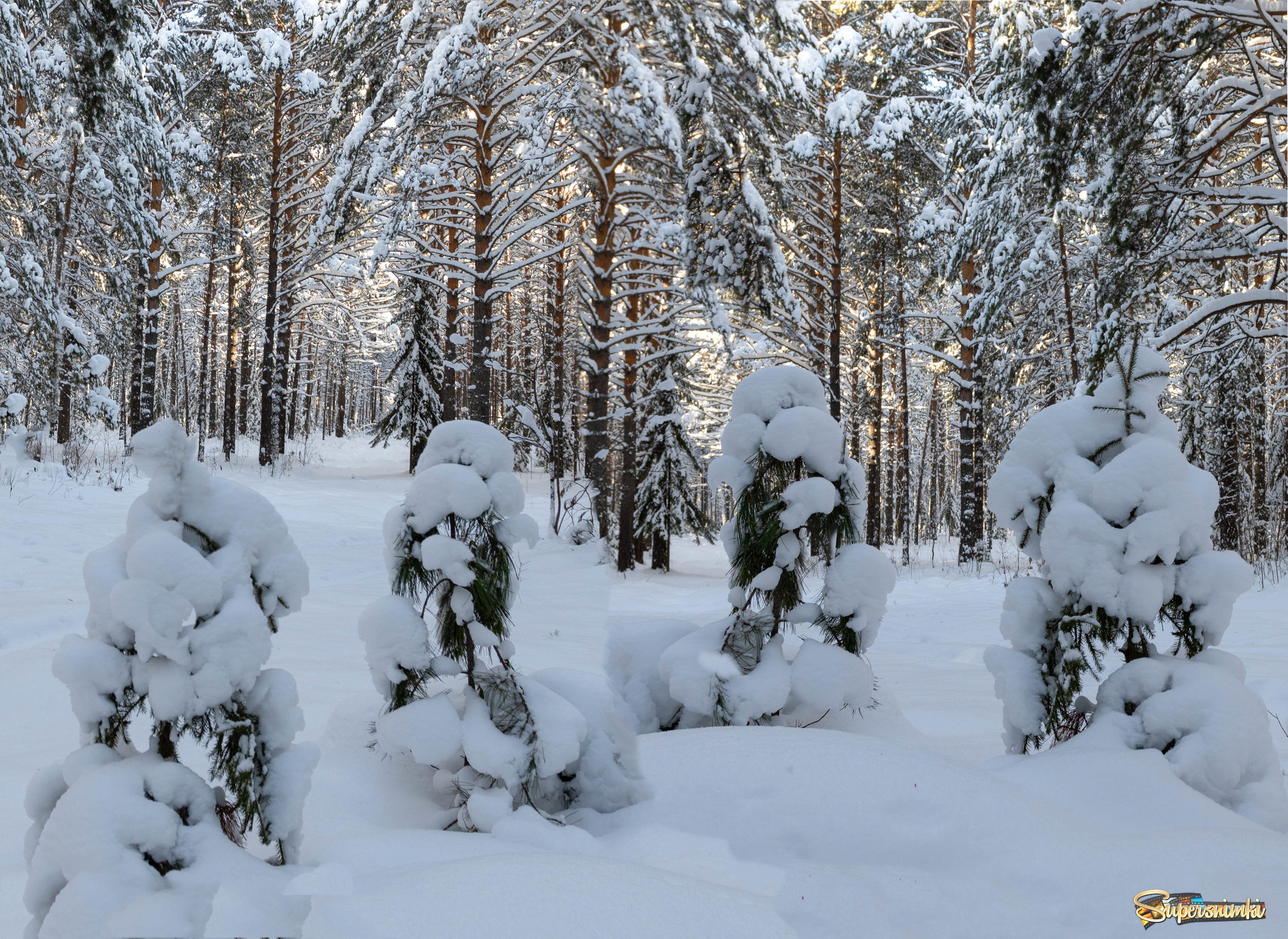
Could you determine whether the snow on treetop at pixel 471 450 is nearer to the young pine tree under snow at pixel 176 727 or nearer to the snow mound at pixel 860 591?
the young pine tree under snow at pixel 176 727

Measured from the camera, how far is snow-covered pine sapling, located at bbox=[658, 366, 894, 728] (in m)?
3.52

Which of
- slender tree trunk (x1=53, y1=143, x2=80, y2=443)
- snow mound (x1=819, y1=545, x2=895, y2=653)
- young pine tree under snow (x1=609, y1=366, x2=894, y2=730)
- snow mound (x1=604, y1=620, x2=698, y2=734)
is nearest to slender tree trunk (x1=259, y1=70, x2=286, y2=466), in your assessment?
slender tree trunk (x1=53, y1=143, x2=80, y2=443)

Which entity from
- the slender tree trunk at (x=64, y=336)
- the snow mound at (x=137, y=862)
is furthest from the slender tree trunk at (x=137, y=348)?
the snow mound at (x=137, y=862)

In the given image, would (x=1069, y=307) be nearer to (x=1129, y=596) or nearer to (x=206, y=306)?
(x=1129, y=596)

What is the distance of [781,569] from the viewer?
370 centimetres

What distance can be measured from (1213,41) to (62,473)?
14.6 m

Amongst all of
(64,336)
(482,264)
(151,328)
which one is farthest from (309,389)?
(482,264)

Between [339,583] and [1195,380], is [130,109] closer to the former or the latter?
[339,583]

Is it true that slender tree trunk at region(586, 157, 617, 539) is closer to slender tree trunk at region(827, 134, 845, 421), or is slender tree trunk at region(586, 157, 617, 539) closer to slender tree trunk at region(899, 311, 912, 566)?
slender tree trunk at region(827, 134, 845, 421)

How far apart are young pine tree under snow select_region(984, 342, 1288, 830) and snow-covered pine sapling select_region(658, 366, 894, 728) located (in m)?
0.65

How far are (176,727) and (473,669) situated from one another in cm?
102

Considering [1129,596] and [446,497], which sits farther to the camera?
[1129,596]

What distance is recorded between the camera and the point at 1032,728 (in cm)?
319

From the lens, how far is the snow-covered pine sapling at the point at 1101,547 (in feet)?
9.85
